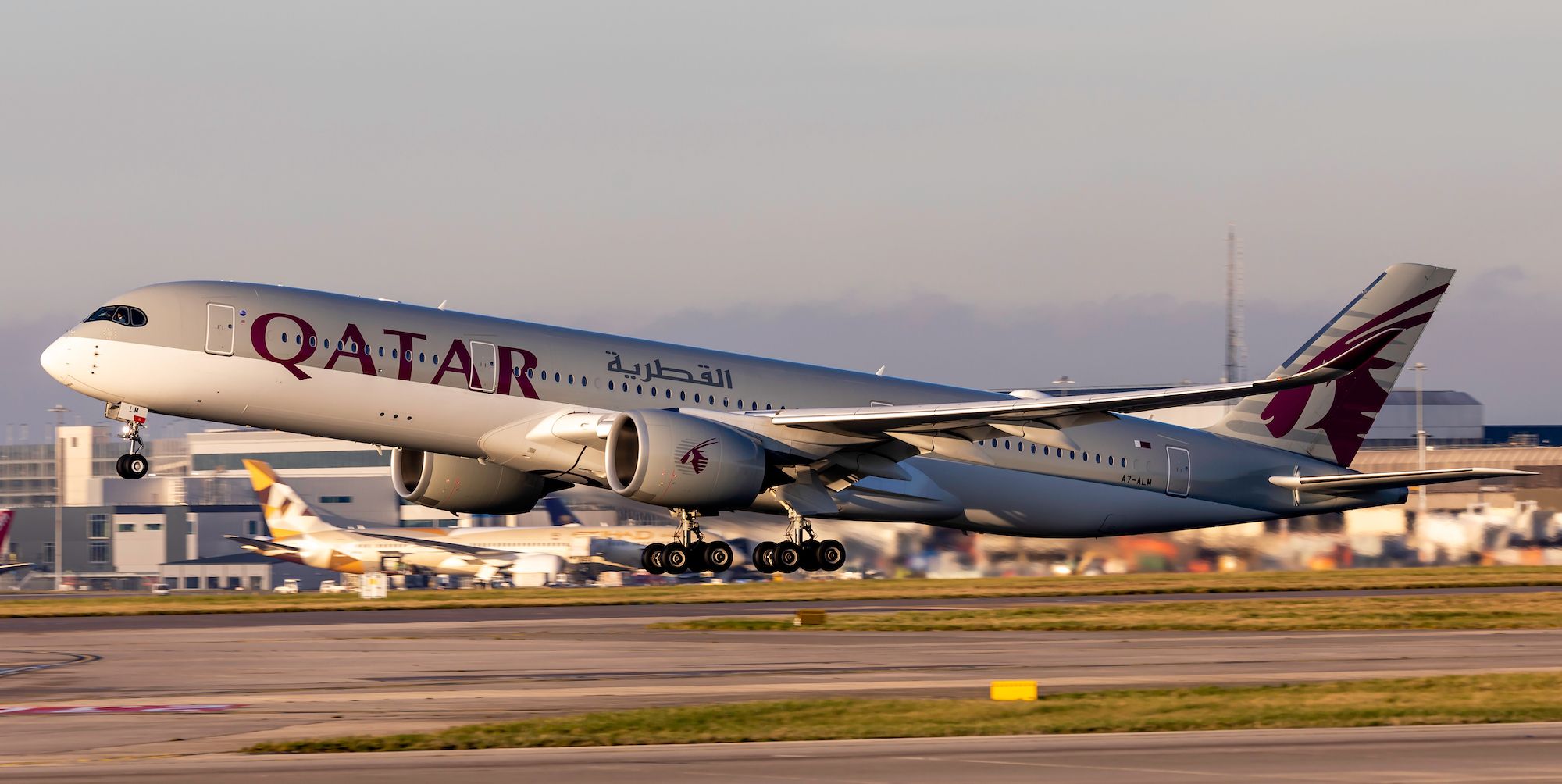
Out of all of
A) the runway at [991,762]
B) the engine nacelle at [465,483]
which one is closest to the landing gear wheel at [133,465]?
the engine nacelle at [465,483]

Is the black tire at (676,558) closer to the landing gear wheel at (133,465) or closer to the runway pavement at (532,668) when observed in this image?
the runway pavement at (532,668)

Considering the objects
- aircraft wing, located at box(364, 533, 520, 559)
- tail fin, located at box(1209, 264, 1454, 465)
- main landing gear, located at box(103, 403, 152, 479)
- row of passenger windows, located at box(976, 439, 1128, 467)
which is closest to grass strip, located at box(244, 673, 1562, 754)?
main landing gear, located at box(103, 403, 152, 479)

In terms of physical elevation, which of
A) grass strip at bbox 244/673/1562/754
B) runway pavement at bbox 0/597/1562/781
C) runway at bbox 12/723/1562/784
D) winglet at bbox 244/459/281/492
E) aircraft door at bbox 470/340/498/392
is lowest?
runway pavement at bbox 0/597/1562/781

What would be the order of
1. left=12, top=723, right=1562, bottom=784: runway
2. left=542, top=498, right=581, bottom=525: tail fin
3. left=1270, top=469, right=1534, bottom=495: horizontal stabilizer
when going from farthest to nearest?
left=542, top=498, right=581, bottom=525: tail fin < left=1270, top=469, right=1534, bottom=495: horizontal stabilizer < left=12, top=723, right=1562, bottom=784: runway

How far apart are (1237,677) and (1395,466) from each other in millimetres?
68762

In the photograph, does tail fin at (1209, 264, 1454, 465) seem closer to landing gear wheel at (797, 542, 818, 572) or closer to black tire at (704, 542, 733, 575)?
landing gear wheel at (797, 542, 818, 572)

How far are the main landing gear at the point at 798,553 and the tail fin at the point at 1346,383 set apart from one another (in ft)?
41.6

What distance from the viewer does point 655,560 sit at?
125ft

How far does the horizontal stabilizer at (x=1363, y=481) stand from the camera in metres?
39.8

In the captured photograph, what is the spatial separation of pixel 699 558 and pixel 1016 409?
27.4 feet

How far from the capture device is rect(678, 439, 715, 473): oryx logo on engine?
34250 millimetres

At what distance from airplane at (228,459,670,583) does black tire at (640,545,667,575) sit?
1320 inches

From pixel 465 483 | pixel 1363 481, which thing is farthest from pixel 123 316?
pixel 1363 481

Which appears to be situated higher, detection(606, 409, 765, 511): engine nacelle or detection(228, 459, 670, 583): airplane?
detection(606, 409, 765, 511): engine nacelle
